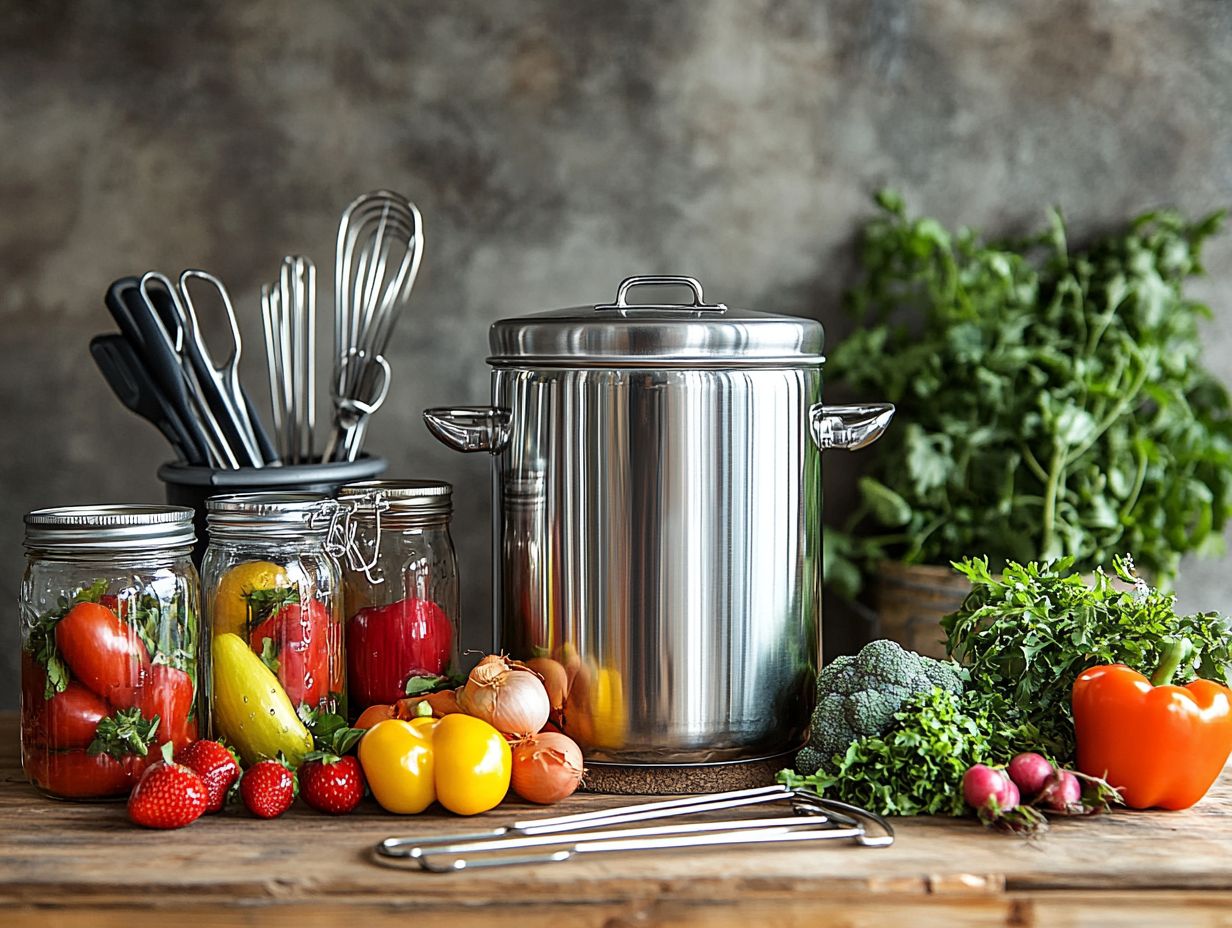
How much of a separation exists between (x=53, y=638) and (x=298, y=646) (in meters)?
0.21

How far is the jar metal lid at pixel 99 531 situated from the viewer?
102 centimetres

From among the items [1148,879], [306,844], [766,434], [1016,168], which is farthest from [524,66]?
[1148,879]

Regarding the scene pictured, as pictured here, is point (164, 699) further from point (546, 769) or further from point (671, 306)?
point (671, 306)

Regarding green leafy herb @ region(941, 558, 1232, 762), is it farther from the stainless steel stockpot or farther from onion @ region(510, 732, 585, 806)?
onion @ region(510, 732, 585, 806)

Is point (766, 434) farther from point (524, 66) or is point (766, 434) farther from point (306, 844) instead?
point (524, 66)

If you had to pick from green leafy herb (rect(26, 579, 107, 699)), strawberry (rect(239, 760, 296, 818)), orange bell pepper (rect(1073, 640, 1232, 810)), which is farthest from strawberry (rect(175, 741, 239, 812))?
orange bell pepper (rect(1073, 640, 1232, 810))

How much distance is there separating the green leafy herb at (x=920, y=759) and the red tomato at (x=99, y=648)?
22.7 inches

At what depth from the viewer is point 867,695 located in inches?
42.1

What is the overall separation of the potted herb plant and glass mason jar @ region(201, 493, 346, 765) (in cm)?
94

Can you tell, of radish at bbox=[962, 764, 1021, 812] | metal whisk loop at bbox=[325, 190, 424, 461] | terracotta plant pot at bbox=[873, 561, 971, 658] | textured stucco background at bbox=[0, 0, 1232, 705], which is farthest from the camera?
textured stucco background at bbox=[0, 0, 1232, 705]

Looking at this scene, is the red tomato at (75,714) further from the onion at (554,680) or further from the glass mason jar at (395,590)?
the onion at (554,680)

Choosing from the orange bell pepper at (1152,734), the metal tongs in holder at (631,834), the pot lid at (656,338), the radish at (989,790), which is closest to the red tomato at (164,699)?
the metal tongs in holder at (631,834)

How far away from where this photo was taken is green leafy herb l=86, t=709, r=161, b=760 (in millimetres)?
1028

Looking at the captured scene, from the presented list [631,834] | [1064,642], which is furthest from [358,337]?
[1064,642]
